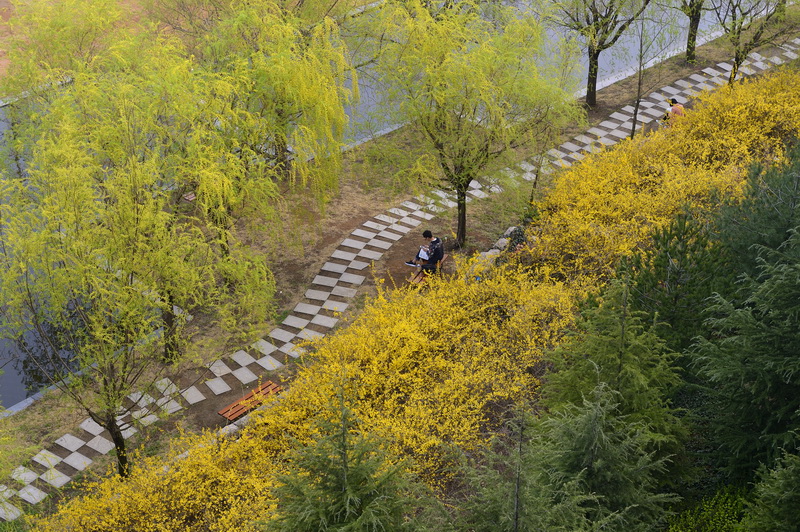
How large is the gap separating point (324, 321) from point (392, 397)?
523cm

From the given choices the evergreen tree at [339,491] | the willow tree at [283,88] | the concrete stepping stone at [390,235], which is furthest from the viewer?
the concrete stepping stone at [390,235]

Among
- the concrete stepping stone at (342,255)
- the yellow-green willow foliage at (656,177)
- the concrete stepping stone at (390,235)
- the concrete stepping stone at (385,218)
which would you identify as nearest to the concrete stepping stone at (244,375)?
the concrete stepping stone at (342,255)

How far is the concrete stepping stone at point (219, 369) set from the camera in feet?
49.2

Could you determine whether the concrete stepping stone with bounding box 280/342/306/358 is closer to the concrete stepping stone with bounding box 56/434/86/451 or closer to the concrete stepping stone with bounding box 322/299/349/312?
the concrete stepping stone with bounding box 322/299/349/312

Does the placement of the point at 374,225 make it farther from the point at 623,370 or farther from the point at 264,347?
the point at 623,370

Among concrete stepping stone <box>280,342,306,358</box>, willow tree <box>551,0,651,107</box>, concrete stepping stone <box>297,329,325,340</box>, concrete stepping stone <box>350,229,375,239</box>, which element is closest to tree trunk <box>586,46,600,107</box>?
willow tree <box>551,0,651,107</box>

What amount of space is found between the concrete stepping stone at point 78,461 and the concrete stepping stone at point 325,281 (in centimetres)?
617

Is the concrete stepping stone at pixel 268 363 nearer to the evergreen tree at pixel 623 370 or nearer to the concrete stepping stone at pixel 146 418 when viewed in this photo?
the concrete stepping stone at pixel 146 418

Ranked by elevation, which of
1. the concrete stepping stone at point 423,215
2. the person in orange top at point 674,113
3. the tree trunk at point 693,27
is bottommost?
the concrete stepping stone at point 423,215

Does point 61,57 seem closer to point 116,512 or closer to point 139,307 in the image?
point 139,307

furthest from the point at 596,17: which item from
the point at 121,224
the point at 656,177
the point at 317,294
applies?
the point at 121,224

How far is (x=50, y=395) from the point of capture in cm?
1436

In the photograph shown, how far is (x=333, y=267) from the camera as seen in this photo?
17859mm

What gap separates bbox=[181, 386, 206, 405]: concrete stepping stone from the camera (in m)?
14.3
